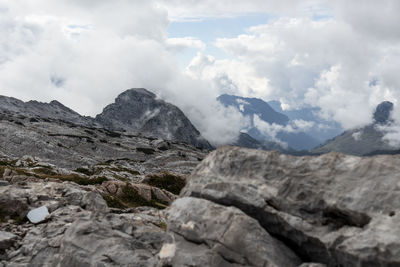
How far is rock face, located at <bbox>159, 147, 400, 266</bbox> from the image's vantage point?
936cm

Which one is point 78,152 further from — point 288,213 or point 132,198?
point 288,213

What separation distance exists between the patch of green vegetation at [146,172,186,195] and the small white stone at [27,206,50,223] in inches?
843

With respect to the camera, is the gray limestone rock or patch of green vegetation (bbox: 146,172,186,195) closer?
the gray limestone rock

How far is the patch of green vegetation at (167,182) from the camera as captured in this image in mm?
41750

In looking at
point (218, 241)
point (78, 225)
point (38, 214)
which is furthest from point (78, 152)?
point (218, 241)

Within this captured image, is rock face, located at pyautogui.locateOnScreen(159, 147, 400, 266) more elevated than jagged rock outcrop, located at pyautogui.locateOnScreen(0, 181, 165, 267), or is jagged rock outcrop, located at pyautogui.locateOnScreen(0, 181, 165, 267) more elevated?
rock face, located at pyautogui.locateOnScreen(159, 147, 400, 266)

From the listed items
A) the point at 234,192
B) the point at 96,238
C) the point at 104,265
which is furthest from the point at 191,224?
the point at 96,238

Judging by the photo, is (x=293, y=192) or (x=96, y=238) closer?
(x=293, y=192)

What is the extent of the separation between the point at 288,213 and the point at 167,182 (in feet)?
109

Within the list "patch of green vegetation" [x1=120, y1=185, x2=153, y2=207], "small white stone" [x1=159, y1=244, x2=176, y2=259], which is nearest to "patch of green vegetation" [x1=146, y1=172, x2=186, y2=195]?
"patch of green vegetation" [x1=120, y1=185, x2=153, y2=207]

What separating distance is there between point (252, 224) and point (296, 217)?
1.73 metres

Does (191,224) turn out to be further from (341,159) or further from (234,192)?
(341,159)

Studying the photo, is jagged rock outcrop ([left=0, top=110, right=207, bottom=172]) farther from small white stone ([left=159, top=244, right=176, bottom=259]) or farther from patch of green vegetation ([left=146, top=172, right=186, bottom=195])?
small white stone ([left=159, top=244, right=176, bottom=259])

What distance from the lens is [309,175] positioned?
444 inches
